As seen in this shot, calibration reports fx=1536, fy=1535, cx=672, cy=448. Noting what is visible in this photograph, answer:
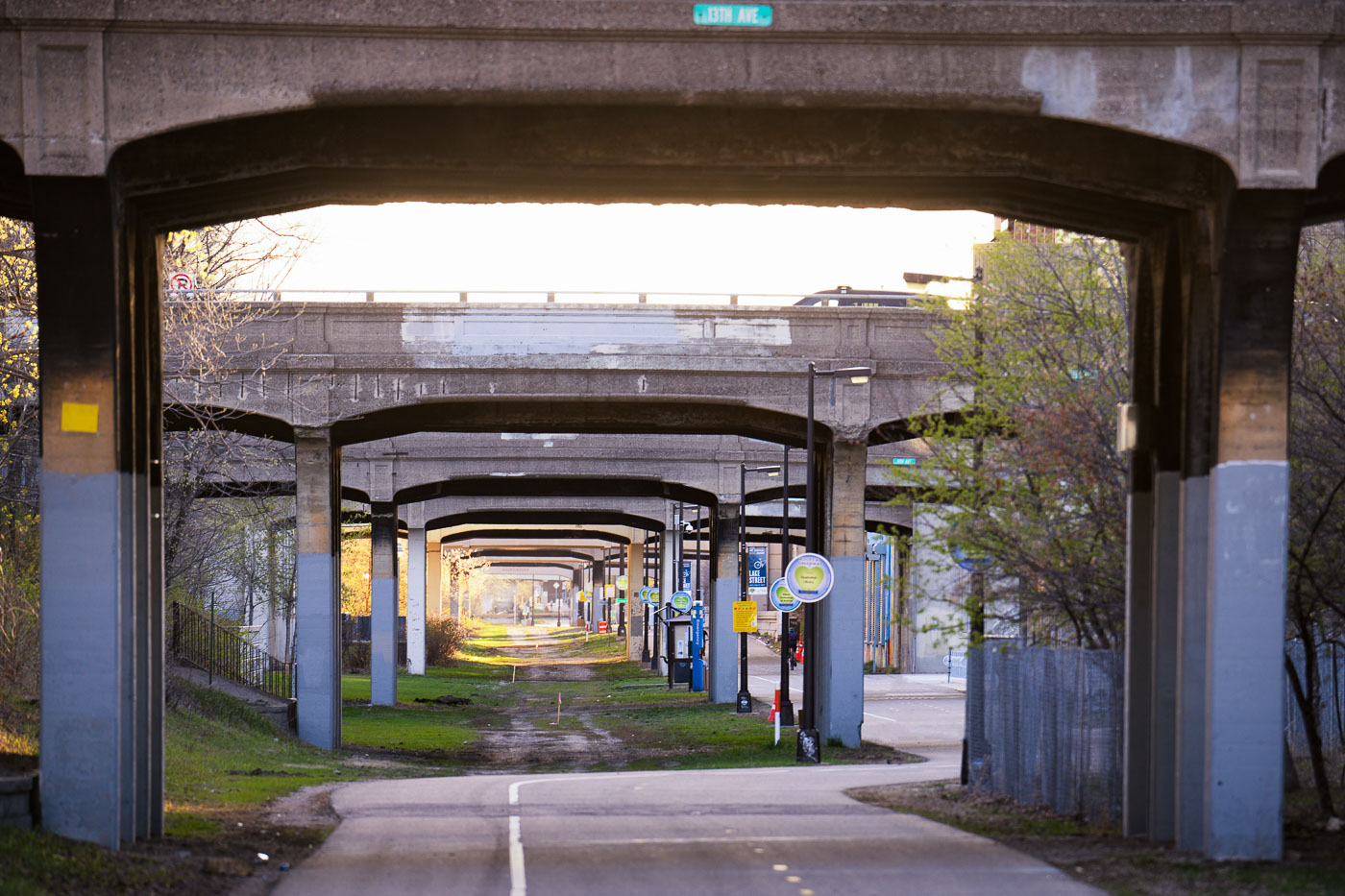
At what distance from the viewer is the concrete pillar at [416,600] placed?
→ 64.4 metres

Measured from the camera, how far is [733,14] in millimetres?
12945

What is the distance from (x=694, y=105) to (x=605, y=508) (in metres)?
50.0

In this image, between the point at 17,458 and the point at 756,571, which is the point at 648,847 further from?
the point at 756,571

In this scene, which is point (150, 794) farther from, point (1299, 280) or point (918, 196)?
point (1299, 280)

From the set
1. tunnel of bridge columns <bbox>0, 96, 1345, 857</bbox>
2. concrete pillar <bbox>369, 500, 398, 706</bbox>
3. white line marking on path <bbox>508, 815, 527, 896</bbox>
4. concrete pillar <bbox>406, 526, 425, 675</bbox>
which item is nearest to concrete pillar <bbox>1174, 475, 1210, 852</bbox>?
tunnel of bridge columns <bbox>0, 96, 1345, 857</bbox>

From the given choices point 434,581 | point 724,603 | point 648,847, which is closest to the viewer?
point 648,847

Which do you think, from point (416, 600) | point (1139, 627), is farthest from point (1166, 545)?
point (416, 600)

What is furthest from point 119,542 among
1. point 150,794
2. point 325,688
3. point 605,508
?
point 605,508

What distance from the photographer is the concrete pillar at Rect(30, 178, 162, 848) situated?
42.2 feet

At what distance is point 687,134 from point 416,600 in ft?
182

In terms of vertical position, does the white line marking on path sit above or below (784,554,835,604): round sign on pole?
below

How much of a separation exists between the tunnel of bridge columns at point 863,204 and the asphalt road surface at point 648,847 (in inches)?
77.5

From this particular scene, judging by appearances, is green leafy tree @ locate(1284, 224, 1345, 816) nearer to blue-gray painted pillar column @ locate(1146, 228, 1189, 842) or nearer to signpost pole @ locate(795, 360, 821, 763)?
blue-gray painted pillar column @ locate(1146, 228, 1189, 842)

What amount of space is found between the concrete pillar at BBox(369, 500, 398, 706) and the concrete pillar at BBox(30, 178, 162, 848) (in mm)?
34461
